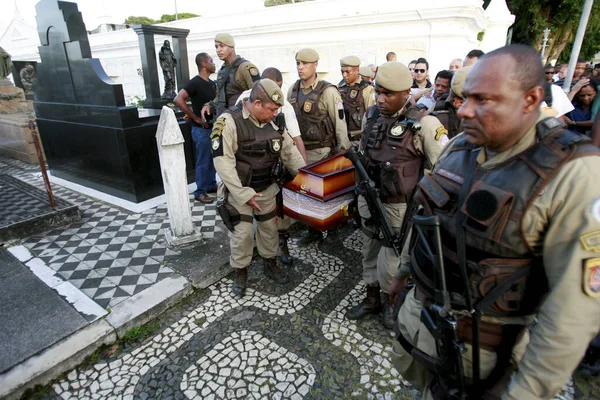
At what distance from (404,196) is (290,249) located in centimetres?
192

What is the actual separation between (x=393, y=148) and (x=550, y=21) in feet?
72.4

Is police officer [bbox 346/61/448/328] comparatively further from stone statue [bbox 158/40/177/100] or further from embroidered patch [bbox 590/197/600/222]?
stone statue [bbox 158/40/177/100]

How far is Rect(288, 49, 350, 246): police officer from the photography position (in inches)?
165

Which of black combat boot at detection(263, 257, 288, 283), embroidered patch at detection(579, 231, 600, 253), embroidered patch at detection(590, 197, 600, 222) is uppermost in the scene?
embroidered patch at detection(590, 197, 600, 222)

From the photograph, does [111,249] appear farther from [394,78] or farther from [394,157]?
[394,78]

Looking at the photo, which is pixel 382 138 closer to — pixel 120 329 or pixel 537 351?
pixel 537 351

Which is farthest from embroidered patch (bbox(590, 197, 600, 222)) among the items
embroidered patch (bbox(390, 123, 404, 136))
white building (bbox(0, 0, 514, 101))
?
white building (bbox(0, 0, 514, 101))

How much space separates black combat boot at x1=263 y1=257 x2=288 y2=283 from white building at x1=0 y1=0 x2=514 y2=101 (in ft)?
24.6

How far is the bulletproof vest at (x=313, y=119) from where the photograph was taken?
13.9ft

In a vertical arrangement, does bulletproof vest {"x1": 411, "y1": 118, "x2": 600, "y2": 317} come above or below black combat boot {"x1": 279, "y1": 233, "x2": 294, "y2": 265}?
above

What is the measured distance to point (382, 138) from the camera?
8.77ft

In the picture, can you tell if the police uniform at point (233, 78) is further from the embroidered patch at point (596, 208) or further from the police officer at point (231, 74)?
the embroidered patch at point (596, 208)

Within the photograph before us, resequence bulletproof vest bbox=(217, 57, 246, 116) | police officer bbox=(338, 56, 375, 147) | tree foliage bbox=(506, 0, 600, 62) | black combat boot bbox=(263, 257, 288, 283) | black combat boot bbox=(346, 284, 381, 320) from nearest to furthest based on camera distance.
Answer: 1. black combat boot bbox=(346, 284, 381, 320)
2. black combat boot bbox=(263, 257, 288, 283)
3. bulletproof vest bbox=(217, 57, 246, 116)
4. police officer bbox=(338, 56, 375, 147)
5. tree foliage bbox=(506, 0, 600, 62)

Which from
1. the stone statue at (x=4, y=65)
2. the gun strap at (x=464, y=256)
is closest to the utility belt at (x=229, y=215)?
the gun strap at (x=464, y=256)
